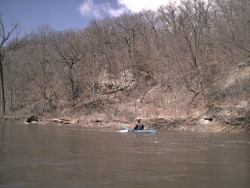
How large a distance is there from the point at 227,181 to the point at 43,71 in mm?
39180

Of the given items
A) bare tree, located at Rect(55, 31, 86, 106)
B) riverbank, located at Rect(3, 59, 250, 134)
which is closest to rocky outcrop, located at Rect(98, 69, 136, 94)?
riverbank, located at Rect(3, 59, 250, 134)

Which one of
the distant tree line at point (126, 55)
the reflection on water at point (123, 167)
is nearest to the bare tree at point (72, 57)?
the distant tree line at point (126, 55)

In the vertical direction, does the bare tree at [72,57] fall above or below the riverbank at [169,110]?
above

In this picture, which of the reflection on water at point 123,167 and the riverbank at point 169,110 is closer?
the reflection on water at point 123,167

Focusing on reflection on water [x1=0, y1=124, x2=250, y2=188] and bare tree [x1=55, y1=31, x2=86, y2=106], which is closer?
reflection on water [x1=0, y1=124, x2=250, y2=188]

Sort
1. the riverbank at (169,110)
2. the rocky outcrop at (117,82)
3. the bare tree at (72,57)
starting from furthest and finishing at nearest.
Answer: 1. the bare tree at (72,57)
2. the rocky outcrop at (117,82)
3. the riverbank at (169,110)

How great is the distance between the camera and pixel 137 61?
43.0m

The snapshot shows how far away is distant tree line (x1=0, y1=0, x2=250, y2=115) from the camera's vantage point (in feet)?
106

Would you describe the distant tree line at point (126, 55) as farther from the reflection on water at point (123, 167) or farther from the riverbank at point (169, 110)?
the reflection on water at point (123, 167)

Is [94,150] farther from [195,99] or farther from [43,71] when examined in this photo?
[43,71]

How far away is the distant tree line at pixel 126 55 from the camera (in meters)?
32.4

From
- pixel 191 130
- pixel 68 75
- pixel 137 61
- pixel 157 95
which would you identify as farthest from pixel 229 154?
pixel 68 75

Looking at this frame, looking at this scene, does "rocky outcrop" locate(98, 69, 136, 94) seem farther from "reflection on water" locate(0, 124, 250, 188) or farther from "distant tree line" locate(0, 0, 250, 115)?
"reflection on water" locate(0, 124, 250, 188)

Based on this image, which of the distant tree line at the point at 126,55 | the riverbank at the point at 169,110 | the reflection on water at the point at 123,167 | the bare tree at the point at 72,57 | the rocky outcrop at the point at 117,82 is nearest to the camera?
the reflection on water at the point at 123,167
